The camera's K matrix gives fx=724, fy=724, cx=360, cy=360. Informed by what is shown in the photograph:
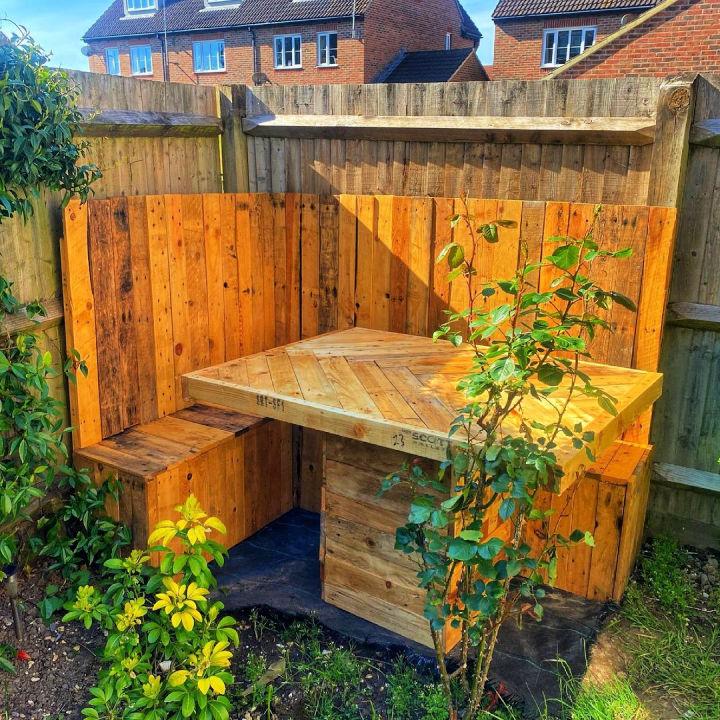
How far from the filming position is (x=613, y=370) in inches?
148

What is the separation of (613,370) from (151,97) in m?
3.03

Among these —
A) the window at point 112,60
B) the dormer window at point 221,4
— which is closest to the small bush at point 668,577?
the dormer window at point 221,4

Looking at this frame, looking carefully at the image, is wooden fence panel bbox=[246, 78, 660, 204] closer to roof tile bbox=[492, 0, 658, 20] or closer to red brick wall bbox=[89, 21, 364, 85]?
roof tile bbox=[492, 0, 658, 20]

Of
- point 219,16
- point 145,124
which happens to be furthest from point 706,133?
point 219,16

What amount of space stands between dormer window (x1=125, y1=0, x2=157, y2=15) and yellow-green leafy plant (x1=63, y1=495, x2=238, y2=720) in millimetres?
31627

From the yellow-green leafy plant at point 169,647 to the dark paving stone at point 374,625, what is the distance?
0.66 meters

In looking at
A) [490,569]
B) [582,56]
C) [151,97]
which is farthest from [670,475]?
[582,56]

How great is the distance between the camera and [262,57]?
26.2 metres

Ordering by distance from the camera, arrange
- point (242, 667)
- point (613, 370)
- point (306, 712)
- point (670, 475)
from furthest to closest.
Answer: point (670, 475)
point (613, 370)
point (242, 667)
point (306, 712)

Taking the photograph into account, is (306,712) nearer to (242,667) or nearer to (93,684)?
(242,667)

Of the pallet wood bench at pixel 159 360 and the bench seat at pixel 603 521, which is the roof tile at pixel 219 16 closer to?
the pallet wood bench at pixel 159 360

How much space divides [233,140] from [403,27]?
2295 cm

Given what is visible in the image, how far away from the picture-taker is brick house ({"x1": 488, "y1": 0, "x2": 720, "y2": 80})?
14234mm

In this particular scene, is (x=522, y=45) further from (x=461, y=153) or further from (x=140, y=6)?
(x=461, y=153)
